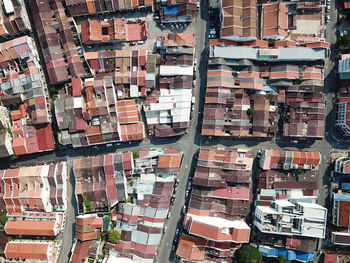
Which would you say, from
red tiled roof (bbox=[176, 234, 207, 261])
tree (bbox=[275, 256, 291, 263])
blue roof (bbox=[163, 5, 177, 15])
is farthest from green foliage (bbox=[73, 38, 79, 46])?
tree (bbox=[275, 256, 291, 263])

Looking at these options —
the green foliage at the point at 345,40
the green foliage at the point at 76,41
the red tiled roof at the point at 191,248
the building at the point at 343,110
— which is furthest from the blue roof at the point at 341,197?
the green foliage at the point at 76,41

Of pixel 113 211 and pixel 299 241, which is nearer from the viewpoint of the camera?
pixel 299 241

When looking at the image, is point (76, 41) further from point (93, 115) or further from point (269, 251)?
point (269, 251)

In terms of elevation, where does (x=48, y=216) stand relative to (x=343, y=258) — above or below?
above

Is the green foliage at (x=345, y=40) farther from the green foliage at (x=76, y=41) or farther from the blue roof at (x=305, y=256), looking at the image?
the green foliage at (x=76, y=41)

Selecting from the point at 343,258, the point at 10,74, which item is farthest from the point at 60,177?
the point at 343,258

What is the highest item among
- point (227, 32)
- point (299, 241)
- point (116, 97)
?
point (227, 32)

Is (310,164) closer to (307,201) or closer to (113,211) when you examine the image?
(307,201)
